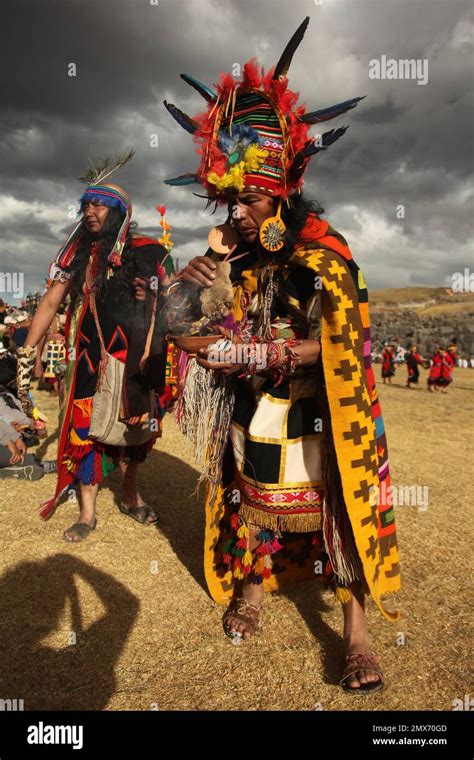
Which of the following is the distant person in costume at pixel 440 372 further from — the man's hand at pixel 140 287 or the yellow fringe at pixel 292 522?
the yellow fringe at pixel 292 522

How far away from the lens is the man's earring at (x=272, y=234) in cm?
239

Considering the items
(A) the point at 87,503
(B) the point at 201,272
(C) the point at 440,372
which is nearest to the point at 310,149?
(B) the point at 201,272

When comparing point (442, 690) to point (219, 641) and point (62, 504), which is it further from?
point (62, 504)

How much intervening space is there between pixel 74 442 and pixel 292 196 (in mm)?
2553

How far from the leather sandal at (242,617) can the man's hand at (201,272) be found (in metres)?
1.91

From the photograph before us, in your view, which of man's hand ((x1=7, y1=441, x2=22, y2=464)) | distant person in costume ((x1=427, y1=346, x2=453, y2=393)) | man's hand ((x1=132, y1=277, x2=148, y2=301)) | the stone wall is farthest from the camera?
the stone wall

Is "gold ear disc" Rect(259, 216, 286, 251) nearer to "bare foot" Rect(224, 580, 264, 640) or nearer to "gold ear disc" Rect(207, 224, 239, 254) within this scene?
"gold ear disc" Rect(207, 224, 239, 254)

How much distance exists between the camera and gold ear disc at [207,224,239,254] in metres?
2.62

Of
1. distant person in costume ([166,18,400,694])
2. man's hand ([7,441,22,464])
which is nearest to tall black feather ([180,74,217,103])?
distant person in costume ([166,18,400,694])

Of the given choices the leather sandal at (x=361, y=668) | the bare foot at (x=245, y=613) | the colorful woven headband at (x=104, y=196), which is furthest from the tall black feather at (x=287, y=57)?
the leather sandal at (x=361, y=668)

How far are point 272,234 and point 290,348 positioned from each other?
569 mm

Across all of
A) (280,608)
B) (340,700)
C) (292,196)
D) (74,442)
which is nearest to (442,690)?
(340,700)

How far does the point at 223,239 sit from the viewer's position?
2625 mm

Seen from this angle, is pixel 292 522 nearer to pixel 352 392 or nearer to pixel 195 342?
pixel 352 392
